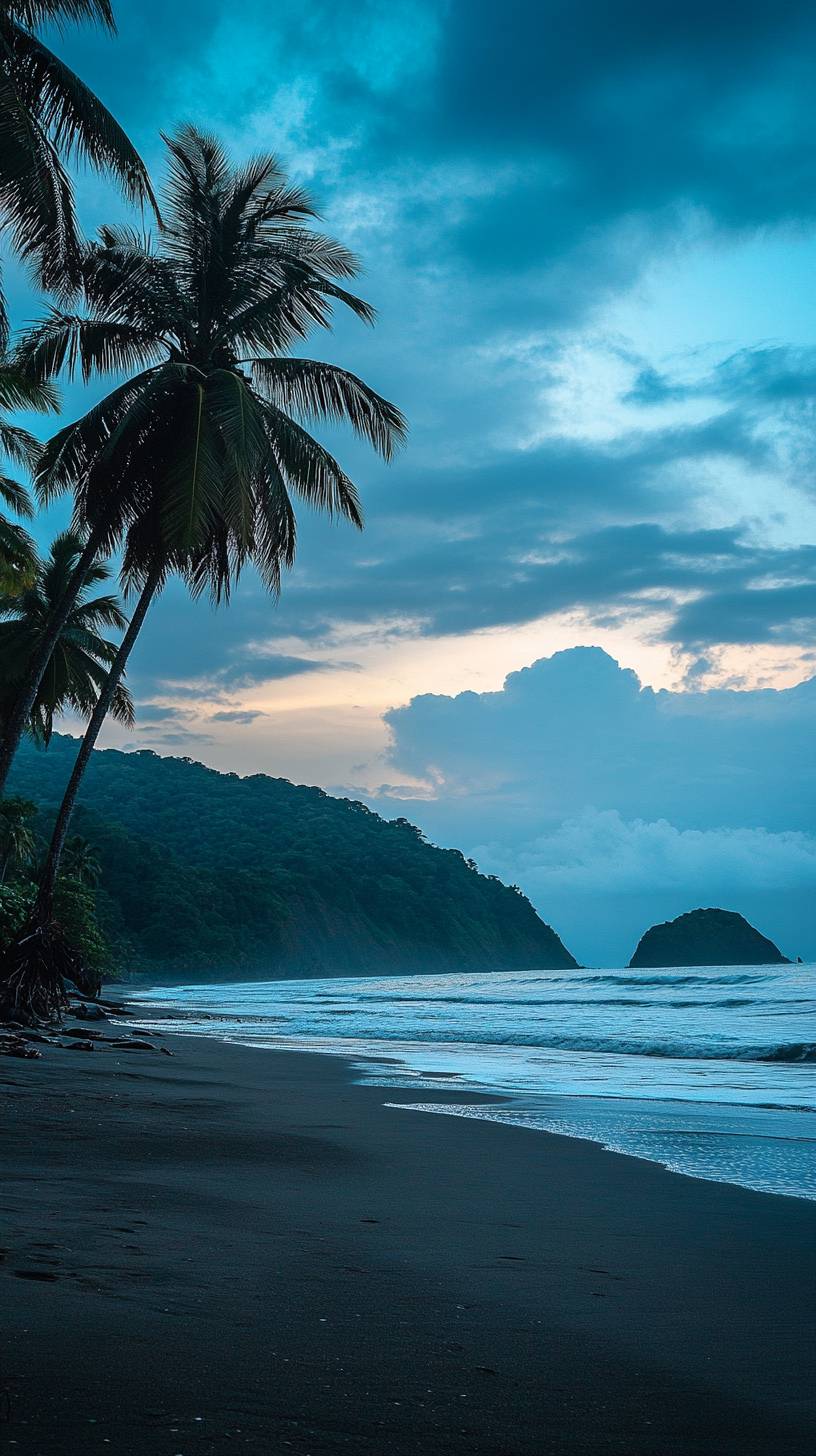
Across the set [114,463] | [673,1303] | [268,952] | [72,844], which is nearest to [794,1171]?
[673,1303]

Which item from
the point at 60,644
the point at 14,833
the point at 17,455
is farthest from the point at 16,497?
the point at 14,833

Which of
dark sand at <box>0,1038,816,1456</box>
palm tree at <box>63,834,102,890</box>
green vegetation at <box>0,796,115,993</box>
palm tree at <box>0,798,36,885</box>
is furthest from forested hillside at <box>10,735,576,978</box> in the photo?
dark sand at <box>0,1038,816,1456</box>

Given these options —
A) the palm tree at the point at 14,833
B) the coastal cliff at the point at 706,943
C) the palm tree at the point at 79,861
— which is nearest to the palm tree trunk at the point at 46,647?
the palm tree at the point at 14,833

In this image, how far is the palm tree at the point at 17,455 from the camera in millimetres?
14227

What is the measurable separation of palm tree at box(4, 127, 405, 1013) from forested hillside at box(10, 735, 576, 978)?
60.7 meters

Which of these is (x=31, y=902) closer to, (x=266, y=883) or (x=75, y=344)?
(x=75, y=344)

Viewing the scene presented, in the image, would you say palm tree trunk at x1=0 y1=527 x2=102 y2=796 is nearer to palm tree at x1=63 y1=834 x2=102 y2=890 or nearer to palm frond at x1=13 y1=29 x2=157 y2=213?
palm frond at x1=13 y1=29 x2=157 y2=213

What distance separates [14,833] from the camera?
40.7 meters

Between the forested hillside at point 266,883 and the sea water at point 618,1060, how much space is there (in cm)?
4675

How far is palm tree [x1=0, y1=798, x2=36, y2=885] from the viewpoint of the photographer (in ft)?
122

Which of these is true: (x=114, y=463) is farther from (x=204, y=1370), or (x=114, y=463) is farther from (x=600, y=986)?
(x=600, y=986)

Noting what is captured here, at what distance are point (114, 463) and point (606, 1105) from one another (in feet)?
33.8

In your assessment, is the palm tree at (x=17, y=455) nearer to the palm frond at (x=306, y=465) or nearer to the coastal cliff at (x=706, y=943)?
the palm frond at (x=306, y=465)

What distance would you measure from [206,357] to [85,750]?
245 inches
